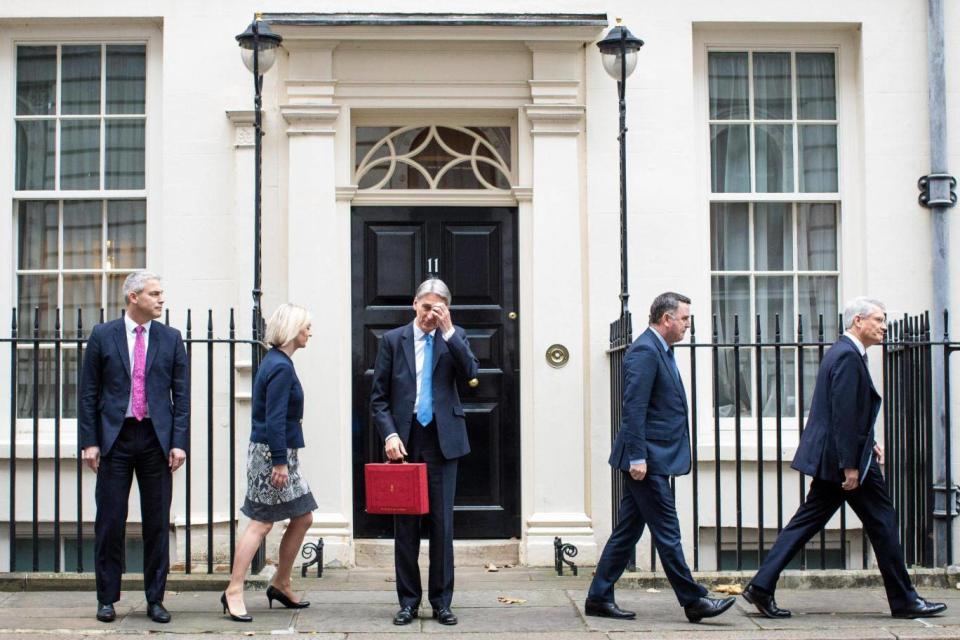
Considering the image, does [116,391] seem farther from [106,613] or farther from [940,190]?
[940,190]

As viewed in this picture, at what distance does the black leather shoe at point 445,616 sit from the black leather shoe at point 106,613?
1.76 m

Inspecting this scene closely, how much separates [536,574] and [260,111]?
3.65 metres

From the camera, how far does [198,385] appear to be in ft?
32.0

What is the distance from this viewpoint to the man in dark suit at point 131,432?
7453 millimetres

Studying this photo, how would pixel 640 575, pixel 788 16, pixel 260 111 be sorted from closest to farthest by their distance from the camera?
pixel 640 575
pixel 260 111
pixel 788 16

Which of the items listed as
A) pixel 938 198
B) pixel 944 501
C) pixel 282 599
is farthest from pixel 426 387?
pixel 938 198

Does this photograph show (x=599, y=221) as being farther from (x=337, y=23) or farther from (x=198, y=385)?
(x=198, y=385)

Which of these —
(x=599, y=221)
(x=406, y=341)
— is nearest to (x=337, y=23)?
(x=599, y=221)

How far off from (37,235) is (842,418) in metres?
5.95

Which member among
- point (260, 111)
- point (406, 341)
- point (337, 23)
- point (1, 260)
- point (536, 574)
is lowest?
point (536, 574)

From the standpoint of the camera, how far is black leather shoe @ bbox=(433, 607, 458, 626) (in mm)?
7465

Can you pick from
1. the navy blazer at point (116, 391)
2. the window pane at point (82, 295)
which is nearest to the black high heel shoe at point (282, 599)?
the navy blazer at point (116, 391)

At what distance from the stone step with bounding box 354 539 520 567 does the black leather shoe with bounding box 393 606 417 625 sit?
2328 mm

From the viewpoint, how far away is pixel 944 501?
31.3 feet
